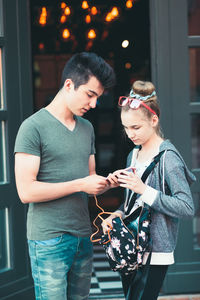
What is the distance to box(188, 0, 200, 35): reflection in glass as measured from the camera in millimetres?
3855

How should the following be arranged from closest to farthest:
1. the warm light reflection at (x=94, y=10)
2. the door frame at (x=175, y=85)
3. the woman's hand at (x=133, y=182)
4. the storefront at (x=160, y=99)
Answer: the woman's hand at (x=133, y=182) < the storefront at (x=160, y=99) < the door frame at (x=175, y=85) < the warm light reflection at (x=94, y=10)

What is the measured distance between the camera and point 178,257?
12.8 ft

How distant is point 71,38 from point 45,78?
2189 mm

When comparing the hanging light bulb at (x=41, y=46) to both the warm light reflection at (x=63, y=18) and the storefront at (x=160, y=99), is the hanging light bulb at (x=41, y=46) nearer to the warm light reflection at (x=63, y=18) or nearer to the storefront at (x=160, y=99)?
the warm light reflection at (x=63, y=18)

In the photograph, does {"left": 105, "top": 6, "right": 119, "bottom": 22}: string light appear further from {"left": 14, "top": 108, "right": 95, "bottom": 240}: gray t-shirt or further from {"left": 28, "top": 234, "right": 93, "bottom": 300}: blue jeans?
{"left": 28, "top": 234, "right": 93, "bottom": 300}: blue jeans

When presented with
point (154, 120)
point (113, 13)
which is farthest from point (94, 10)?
point (154, 120)

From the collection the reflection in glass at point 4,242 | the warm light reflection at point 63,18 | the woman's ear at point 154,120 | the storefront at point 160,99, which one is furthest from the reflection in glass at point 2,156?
the warm light reflection at point 63,18

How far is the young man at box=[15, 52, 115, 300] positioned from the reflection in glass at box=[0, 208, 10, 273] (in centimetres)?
130

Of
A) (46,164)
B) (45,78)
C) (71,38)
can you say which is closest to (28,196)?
(46,164)

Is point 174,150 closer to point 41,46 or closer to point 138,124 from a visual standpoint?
point 138,124

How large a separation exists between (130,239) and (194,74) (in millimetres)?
2181

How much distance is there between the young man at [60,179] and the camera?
87.5 inches

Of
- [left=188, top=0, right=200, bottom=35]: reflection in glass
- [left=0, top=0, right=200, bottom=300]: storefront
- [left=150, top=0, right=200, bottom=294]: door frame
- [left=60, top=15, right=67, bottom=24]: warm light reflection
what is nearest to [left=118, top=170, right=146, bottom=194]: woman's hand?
[left=0, top=0, right=200, bottom=300]: storefront

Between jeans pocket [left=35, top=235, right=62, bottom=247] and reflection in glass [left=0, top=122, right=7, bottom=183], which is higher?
reflection in glass [left=0, top=122, right=7, bottom=183]
